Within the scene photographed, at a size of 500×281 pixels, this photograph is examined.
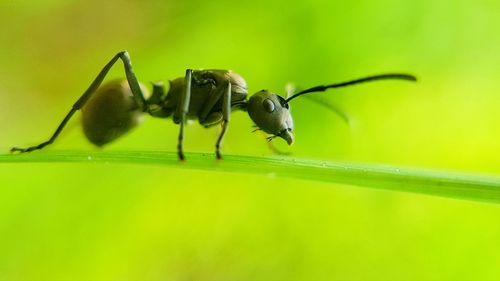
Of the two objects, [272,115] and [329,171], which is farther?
[272,115]

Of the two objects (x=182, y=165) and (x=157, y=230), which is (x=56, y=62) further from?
(x=182, y=165)

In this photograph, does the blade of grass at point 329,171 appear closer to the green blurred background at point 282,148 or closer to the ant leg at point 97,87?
the ant leg at point 97,87

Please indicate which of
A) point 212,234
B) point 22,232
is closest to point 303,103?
point 212,234

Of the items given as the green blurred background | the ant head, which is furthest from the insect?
the green blurred background

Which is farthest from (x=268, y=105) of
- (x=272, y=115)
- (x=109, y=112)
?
(x=109, y=112)

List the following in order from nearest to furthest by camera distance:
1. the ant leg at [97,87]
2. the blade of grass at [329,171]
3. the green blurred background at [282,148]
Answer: the blade of grass at [329,171] < the ant leg at [97,87] < the green blurred background at [282,148]

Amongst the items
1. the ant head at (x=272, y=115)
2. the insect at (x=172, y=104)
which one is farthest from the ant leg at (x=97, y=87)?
the ant head at (x=272, y=115)

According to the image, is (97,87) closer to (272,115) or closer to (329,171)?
(272,115)

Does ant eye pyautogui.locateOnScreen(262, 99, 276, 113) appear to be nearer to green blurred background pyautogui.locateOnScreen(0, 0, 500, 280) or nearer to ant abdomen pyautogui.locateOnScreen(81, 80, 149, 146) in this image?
ant abdomen pyautogui.locateOnScreen(81, 80, 149, 146)
